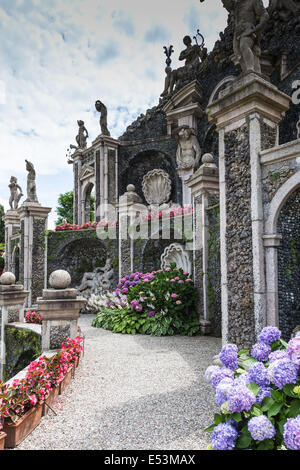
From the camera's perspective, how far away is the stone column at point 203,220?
6914 millimetres

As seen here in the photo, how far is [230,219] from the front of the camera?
4.50 meters

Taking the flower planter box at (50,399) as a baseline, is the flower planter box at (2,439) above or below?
above

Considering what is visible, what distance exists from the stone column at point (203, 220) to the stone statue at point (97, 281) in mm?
4817

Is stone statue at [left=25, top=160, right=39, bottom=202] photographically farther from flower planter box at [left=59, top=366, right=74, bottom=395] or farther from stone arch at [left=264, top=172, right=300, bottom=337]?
stone arch at [left=264, top=172, right=300, bottom=337]

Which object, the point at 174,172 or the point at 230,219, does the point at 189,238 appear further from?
the point at 174,172

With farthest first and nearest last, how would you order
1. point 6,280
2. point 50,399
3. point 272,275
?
point 6,280 → point 272,275 → point 50,399

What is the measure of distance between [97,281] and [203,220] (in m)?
6.05

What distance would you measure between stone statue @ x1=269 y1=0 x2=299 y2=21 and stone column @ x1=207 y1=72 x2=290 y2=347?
7.82 meters

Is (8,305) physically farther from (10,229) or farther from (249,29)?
(10,229)

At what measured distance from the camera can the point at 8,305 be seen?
7363 mm

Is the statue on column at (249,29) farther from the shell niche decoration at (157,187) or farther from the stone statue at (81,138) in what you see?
the stone statue at (81,138)

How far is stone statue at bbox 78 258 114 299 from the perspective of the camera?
1126 centimetres

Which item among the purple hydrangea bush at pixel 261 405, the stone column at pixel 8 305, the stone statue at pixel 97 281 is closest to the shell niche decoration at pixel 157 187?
the stone statue at pixel 97 281

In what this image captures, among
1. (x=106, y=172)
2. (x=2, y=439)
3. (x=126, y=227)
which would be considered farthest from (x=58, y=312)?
(x=106, y=172)
